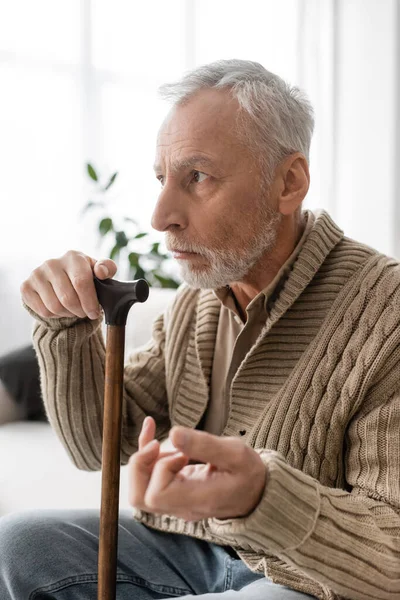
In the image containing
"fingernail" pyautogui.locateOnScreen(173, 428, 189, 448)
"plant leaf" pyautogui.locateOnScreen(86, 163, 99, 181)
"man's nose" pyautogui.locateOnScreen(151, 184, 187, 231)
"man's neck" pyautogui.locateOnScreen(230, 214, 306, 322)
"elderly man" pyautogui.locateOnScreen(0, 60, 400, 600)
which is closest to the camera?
"fingernail" pyautogui.locateOnScreen(173, 428, 189, 448)

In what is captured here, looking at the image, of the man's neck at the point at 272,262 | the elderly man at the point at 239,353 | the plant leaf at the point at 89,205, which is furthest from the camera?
the plant leaf at the point at 89,205

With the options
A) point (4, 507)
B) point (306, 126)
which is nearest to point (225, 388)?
point (306, 126)

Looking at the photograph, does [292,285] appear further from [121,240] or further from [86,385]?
[121,240]

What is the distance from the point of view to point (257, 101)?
52.1 inches

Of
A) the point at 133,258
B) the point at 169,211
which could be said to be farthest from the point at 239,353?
the point at 133,258

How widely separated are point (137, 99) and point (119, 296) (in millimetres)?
2790

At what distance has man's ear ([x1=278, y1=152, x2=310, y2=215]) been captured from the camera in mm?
1388

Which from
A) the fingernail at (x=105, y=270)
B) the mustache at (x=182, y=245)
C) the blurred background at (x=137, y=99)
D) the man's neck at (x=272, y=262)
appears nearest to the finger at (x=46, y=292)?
the fingernail at (x=105, y=270)

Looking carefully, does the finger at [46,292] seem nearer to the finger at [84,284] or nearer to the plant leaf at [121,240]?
the finger at [84,284]

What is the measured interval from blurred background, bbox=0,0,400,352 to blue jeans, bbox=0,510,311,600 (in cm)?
167

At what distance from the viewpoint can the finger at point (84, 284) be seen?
1.20 meters

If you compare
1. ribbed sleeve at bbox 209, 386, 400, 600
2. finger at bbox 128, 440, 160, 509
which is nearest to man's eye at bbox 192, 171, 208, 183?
ribbed sleeve at bbox 209, 386, 400, 600

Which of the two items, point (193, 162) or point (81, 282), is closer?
point (81, 282)

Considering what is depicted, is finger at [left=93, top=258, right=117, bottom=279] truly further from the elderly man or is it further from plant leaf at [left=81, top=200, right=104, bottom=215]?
plant leaf at [left=81, top=200, right=104, bottom=215]
